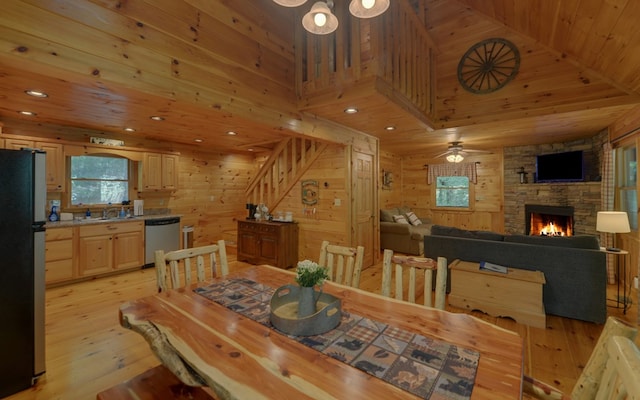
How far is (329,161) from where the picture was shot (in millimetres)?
4988

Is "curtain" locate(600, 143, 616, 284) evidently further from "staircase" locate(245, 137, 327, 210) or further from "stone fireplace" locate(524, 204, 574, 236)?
"staircase" locate(245, 137, 327, 210)

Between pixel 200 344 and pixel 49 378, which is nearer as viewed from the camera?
pixel 200 344

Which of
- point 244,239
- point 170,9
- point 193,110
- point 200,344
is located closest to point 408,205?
point 244,239

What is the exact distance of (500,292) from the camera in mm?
3100

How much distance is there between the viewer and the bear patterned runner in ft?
3.25

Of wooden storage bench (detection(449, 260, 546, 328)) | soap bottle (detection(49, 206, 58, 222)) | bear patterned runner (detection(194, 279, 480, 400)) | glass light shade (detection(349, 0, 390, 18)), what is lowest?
wooden storage bench (detection(449, 260, 546, 328))

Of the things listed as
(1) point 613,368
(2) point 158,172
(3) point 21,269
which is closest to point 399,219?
(2) point 158,172

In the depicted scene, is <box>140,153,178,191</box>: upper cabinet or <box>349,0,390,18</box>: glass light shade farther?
A: <box>140,153,178,191</box>: upper cabinet

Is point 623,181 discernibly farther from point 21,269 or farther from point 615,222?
point 21,269

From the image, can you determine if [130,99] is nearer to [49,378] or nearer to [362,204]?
[49,378]

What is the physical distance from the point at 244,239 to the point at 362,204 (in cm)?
238

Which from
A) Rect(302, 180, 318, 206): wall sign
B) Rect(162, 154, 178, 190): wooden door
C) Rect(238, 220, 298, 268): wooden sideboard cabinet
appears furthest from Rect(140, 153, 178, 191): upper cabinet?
Rect(302, 180, 318, 206): wall sign

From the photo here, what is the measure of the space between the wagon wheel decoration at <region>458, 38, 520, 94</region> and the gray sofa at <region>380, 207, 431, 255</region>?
295cm

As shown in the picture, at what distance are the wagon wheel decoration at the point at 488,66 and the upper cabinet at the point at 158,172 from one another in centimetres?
556
